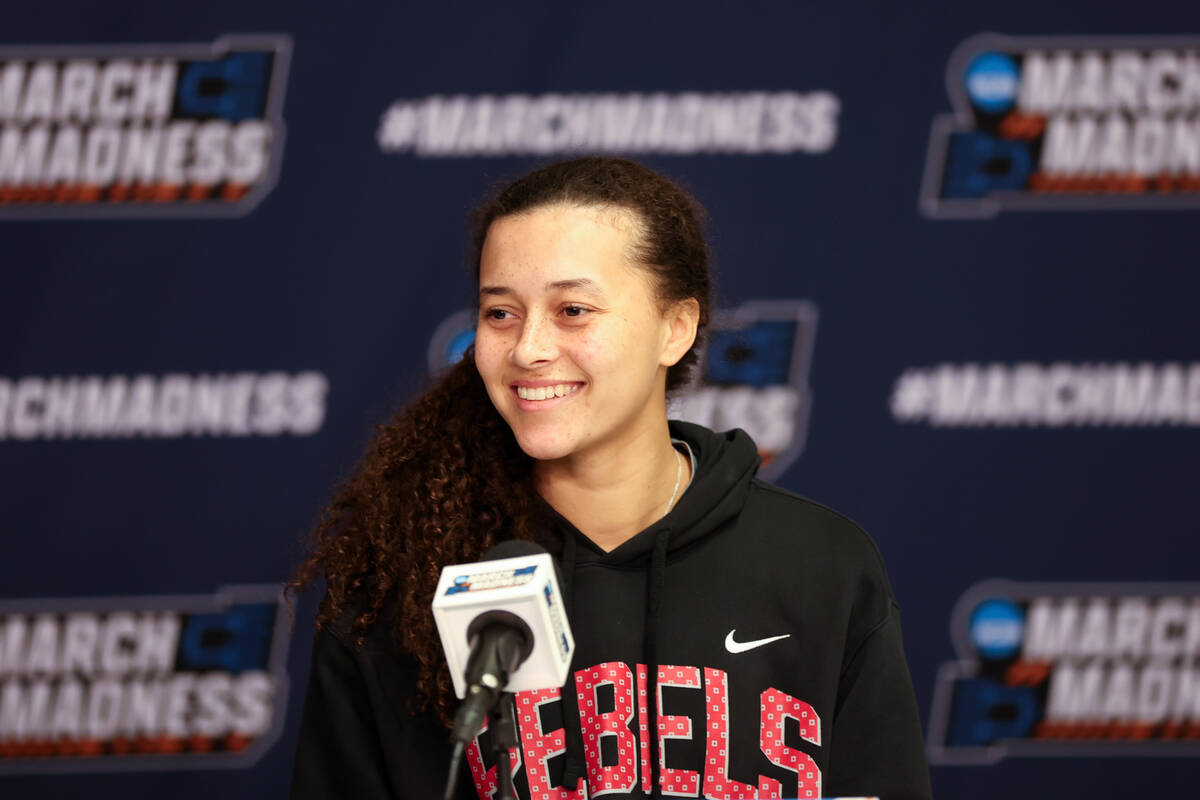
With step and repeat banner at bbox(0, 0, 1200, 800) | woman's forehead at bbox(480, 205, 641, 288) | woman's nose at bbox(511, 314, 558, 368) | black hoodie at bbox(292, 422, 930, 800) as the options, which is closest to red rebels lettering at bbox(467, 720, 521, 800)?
black hoodie at bbox(292, 422, 930, 800)

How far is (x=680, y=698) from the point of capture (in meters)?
1.55

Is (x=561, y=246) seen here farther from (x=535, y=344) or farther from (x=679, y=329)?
(x=679, y=329)

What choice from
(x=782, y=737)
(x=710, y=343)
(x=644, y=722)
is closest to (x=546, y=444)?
(x=644, y=722)

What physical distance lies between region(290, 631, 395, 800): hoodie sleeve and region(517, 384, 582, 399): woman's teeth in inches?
16.7

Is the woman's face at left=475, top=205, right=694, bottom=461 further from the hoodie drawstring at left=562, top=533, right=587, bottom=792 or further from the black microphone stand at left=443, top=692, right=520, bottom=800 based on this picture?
the black microphone stand at left=443, top=692, right=520, bottom=800

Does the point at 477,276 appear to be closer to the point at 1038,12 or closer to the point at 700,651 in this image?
the point at 700,651

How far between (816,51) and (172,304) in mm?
1511

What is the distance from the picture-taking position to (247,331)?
98.7 inches

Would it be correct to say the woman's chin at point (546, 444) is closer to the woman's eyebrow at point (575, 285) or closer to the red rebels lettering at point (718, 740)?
the woman's eyebrow at point (575, 285)

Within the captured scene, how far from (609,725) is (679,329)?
0.56 m

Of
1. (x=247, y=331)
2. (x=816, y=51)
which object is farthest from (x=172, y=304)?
(x=816, y=51)

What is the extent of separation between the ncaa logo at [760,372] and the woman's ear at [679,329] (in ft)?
2.69

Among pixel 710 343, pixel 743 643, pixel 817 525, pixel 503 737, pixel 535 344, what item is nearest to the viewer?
pixel 503 737

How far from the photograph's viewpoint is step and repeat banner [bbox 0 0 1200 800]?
249 cm
